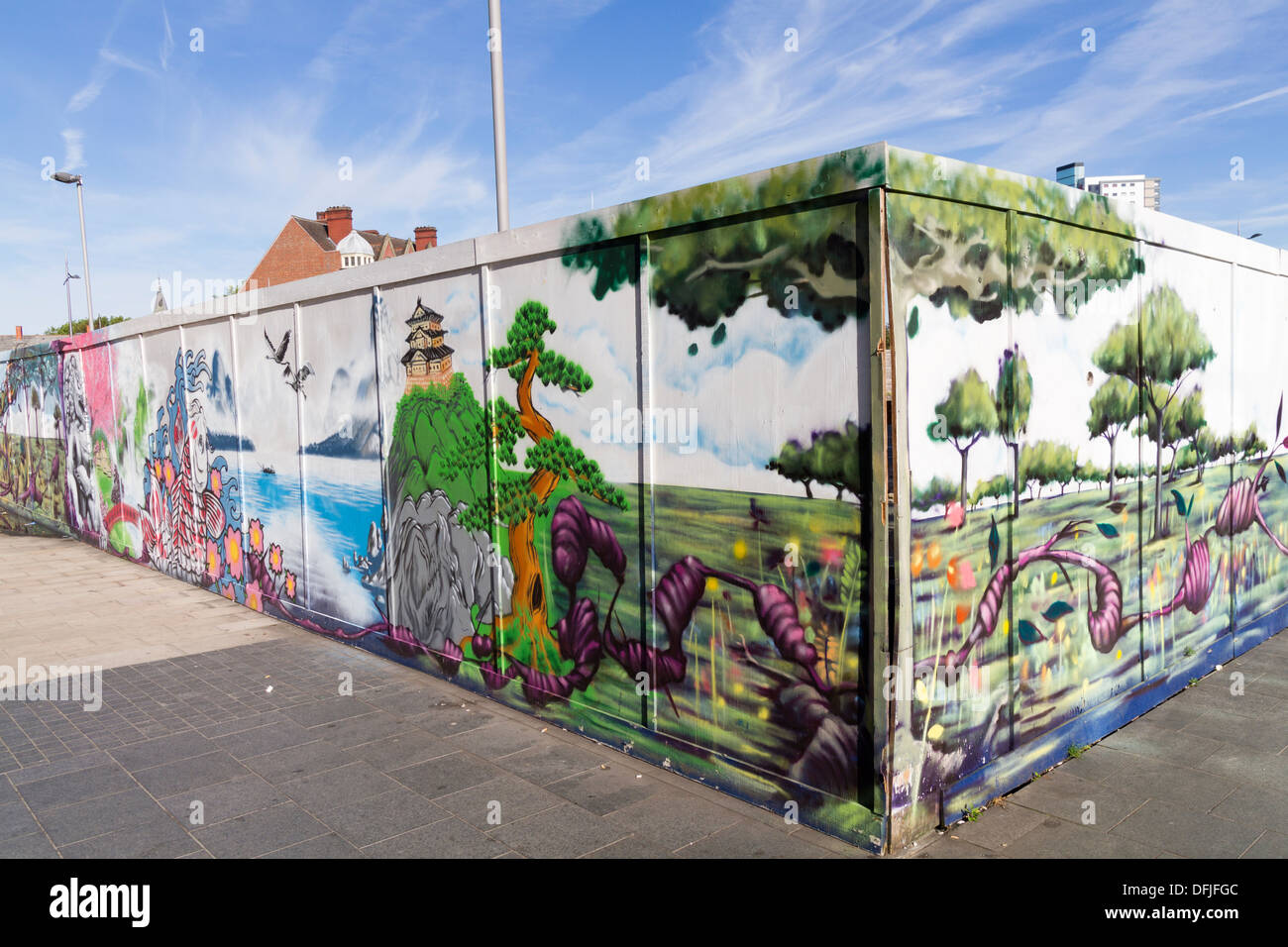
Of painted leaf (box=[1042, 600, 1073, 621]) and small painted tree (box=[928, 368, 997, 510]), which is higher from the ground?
small painted tree (box=[928, 368, 997, 510])

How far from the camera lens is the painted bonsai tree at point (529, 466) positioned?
6.29 meters

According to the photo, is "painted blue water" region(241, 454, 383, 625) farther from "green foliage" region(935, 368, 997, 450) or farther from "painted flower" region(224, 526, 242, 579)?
"green foliage" region(935, 368, 997, 450)

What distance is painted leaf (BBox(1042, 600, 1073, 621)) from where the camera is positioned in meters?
5.53

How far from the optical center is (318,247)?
162 ft

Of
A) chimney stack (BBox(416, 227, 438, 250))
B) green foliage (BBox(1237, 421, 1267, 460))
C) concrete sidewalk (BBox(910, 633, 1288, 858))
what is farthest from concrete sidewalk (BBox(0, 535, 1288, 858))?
chimney stack (BBox(416, 227, 438, 250))

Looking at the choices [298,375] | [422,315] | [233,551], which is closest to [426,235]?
[233,551]

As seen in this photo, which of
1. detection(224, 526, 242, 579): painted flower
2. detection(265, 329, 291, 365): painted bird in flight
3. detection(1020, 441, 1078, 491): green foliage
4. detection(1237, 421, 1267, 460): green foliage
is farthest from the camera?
detection(224, 526, 242, 579): painted flower

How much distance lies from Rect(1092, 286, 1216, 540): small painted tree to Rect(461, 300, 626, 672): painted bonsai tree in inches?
145

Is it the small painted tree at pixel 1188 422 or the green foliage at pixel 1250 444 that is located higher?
the small painted tree at pixel 1188 422

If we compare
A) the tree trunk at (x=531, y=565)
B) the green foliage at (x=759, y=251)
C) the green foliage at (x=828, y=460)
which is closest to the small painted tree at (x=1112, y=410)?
the green foliage at (x=828, y=460)

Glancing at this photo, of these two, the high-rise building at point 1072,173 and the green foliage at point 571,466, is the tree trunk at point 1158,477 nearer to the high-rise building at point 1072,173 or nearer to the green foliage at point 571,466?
the high-rise building at point 1072,173

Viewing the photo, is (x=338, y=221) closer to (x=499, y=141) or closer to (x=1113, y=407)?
(x=499, y=141)

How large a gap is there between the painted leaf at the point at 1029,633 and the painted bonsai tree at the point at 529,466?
9.06ft
